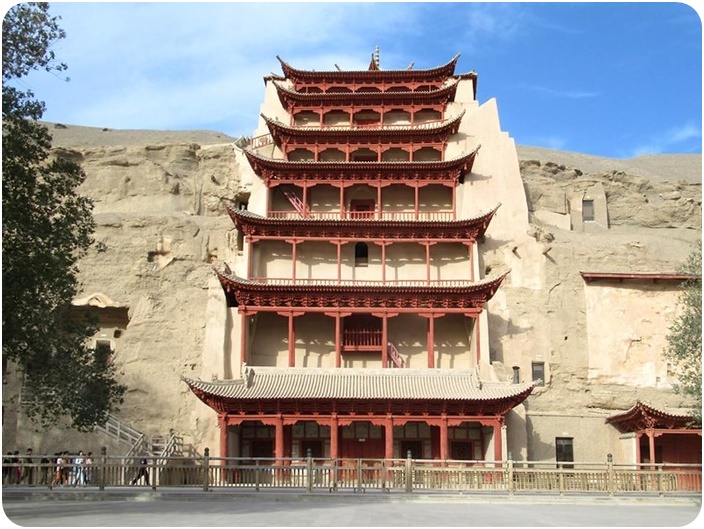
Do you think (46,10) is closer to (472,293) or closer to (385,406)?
(385,406)

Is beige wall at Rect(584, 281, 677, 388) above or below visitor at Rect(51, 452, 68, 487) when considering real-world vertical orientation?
above

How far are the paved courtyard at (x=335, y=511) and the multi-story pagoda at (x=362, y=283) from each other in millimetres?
7683

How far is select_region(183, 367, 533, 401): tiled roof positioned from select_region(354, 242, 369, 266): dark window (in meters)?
7.32

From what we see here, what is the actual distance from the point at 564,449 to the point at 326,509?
17950mm

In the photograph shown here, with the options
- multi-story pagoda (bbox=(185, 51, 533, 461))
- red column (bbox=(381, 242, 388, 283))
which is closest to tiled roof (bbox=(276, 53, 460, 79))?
multi-story pagoda (bbox=(185, 51, 533, 461))

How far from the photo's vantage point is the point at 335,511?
731 inches

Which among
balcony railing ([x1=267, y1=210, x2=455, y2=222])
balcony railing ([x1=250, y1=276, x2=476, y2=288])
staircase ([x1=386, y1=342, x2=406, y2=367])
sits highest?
balcony railing ([x1=267, y1=210, x2=455, y2=222])

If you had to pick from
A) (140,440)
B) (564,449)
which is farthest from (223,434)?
(564,449)

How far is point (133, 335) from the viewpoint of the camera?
37.9 metres

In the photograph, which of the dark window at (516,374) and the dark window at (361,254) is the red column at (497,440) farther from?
the dark window at (361,254)

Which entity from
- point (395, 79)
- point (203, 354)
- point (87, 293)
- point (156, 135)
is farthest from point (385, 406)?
point (156, 135)

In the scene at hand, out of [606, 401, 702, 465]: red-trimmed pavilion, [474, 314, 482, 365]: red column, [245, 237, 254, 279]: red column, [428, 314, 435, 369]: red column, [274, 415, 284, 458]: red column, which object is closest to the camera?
[274, 415, 284, 458]: red column

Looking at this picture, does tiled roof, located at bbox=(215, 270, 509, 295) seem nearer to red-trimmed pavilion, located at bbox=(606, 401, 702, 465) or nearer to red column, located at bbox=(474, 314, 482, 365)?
red column, located at bbox=(474, 314, 482, 365)

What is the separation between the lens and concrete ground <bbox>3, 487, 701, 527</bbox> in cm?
1585
